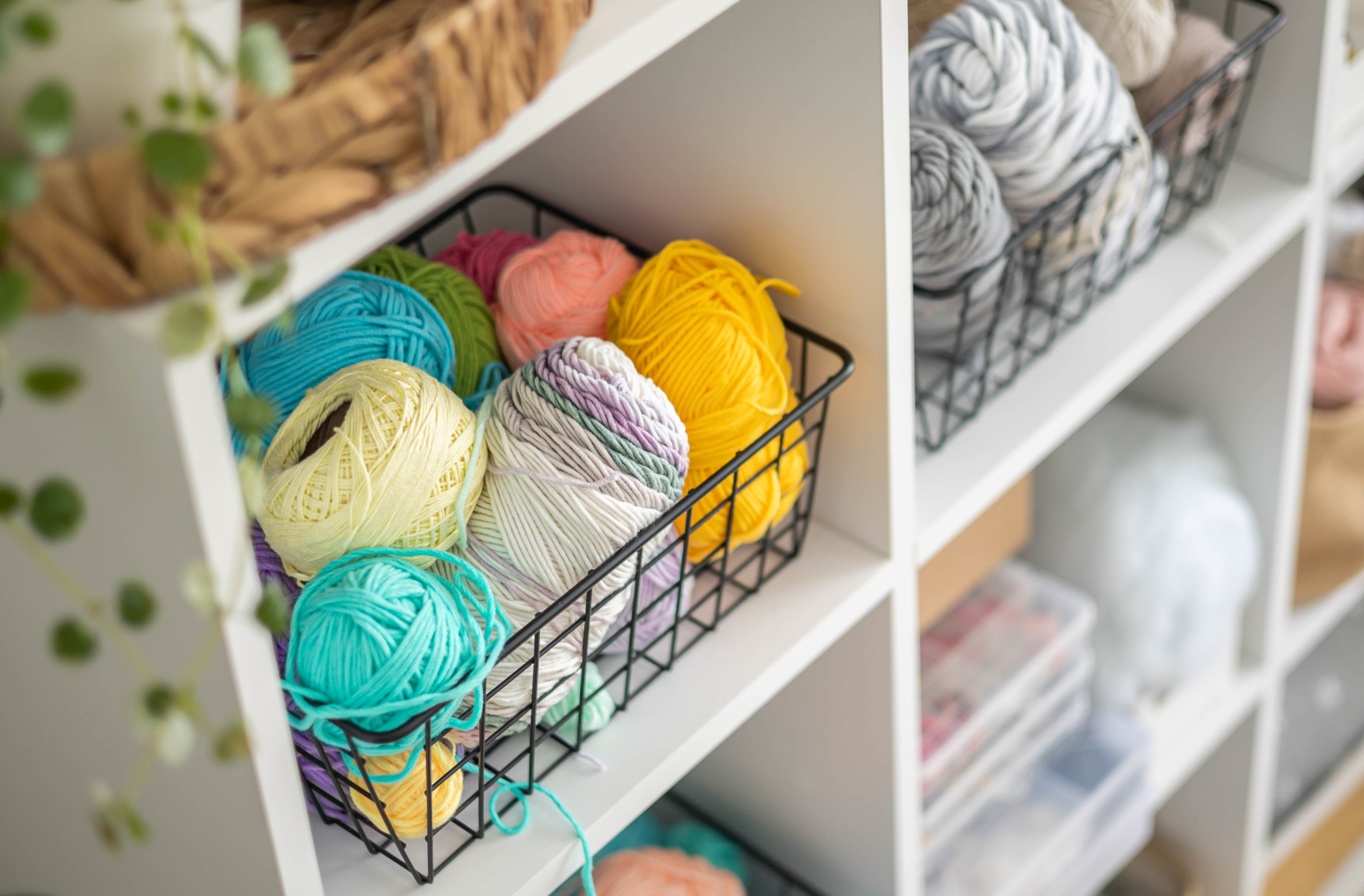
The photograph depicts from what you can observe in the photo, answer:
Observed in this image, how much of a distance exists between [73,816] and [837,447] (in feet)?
1.23

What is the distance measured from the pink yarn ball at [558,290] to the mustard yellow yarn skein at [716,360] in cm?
2

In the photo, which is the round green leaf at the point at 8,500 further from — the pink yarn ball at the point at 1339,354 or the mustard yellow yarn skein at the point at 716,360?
the pink yarn ball at the point at 1339,354

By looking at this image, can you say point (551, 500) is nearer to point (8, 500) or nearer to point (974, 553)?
point (8, 500)

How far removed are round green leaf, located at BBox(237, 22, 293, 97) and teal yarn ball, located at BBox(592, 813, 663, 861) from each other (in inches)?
24.2

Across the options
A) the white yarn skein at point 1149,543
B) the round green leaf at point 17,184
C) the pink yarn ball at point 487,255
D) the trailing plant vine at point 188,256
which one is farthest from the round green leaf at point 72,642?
the white yarn skein at point 1149,543

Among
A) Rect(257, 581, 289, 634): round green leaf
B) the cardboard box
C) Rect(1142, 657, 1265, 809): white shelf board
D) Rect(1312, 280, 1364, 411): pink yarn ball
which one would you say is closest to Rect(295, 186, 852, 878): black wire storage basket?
Rect(257, 581, 289, 634): round green leaf

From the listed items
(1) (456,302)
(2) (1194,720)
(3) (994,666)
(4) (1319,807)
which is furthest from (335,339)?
(4) (1319,807)

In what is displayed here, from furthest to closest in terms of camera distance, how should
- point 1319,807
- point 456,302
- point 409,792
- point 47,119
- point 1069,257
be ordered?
point 1319,807
point 1069,257
point 456,302
point 409,792
point 47,119

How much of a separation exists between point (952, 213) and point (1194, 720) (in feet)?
1.90

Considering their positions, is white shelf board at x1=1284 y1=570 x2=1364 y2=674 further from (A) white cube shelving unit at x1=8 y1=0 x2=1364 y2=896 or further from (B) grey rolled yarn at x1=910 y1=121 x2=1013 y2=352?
(B) grey rolled yarn at x1=910 y1=121 x2=1013 y2=352

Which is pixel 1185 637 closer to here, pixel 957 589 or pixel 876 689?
pixel 957 589

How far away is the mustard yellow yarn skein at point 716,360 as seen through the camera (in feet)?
1.89

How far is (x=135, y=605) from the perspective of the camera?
328mm

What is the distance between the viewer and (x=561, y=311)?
61cm
